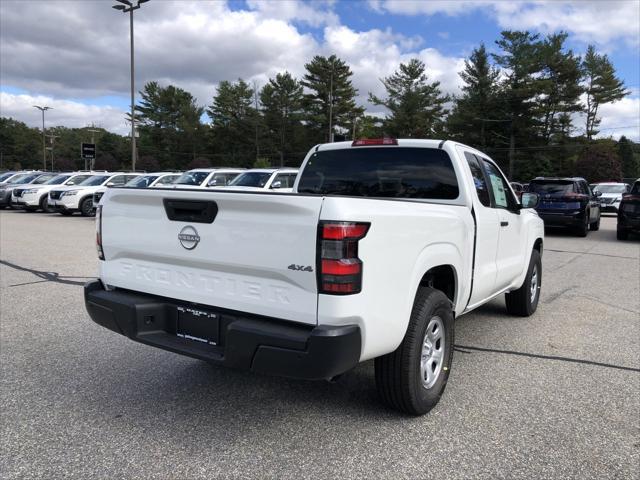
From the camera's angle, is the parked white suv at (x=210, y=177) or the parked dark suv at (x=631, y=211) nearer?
the parked dark suv at (x=631, y=211)

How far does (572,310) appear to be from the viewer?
6516mm

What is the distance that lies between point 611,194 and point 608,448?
26068 mm

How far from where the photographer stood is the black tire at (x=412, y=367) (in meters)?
3.20

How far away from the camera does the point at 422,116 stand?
5878cm

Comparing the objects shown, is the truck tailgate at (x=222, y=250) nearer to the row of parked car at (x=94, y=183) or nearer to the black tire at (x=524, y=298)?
the black tire at (x=524, y=298)

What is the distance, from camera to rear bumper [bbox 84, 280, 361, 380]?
265 centimetres

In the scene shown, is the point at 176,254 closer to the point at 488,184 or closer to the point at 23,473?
the point at 23,473

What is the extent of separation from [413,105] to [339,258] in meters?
59.8

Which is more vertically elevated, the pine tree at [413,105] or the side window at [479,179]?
the pine tree at [413,105]

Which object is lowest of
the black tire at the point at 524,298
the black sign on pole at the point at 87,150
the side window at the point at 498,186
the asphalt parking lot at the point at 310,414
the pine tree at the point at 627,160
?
the asphalt parking lot at the point at 310,414

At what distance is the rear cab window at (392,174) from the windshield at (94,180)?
18.8 m

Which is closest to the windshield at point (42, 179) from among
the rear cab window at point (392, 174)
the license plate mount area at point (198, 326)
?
the rear cab window at point (392, 174)

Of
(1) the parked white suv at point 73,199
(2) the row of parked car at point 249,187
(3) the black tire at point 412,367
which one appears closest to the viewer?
(3) the black tire at point 412,367

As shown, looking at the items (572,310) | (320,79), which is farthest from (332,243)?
(320,79)
